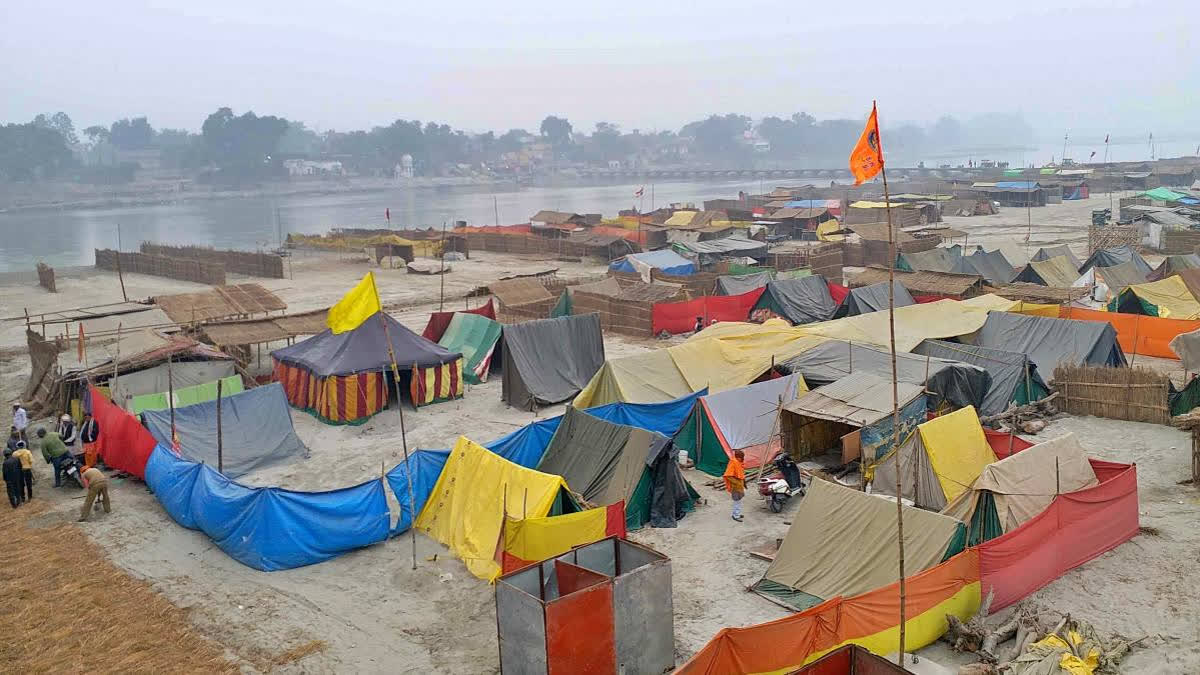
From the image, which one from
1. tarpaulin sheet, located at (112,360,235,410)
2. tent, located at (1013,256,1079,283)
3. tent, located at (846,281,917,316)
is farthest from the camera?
tent, located at (1013,256,1079,283)

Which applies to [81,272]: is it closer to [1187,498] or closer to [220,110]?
[1187,498]

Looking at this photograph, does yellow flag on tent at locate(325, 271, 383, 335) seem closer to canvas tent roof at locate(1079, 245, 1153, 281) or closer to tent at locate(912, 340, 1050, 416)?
tent at locate(912, 340, 1050, 416)

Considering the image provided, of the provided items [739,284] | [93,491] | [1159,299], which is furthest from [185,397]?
[1159,299]

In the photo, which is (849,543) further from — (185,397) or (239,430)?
(185,397)

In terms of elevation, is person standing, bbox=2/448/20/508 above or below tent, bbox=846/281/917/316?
below

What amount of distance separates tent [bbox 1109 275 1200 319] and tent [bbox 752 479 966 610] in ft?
59.9

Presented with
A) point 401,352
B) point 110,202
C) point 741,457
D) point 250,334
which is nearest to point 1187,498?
point 741,457

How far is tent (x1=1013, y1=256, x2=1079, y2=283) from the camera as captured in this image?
32156 mm

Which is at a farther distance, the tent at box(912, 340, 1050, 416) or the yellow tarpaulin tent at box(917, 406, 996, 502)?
the tent at box(912, 340, 1050, 416)

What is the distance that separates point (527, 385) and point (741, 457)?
7768 millimetres

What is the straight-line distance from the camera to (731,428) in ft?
53.3

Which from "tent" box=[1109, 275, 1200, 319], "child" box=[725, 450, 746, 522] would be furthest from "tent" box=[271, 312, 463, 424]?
"tent" box=[1109, 275, 1200, 319]

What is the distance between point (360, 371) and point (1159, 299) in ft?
70.9

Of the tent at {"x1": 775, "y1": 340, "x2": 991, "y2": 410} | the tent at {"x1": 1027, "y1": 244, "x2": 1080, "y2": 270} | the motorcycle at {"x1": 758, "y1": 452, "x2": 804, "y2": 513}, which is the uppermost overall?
the tent at {"x1": 1027, "y1": 244, "x2": 1080, "y2": 270}
